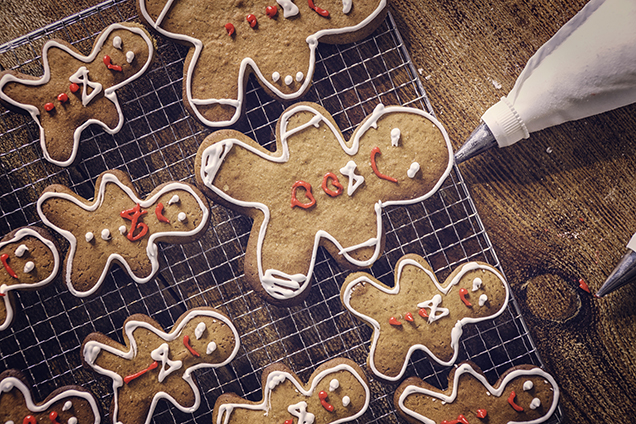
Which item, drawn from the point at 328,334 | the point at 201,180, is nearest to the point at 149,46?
the point at 201,180

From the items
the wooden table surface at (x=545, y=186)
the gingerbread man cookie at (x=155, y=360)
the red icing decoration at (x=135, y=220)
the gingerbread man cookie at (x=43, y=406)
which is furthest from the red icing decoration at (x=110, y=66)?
the gingerbread man cookie at (x=43, y=406)

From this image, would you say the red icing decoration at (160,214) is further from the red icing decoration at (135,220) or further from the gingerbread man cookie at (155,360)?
the gingerbread man cookie at (155,360)

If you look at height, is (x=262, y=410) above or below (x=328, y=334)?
below

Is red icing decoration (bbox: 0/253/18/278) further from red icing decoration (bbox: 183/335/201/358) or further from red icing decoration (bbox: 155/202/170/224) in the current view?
red icing decoration (bbox: 183/335/201/358)

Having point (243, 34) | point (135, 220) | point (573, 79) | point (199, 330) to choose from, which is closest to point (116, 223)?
point (135, 220)

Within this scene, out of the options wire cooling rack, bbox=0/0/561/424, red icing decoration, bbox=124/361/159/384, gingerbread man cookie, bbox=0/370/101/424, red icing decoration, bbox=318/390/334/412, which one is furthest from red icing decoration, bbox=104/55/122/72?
red icing decoration, bbox=318/390/334/412

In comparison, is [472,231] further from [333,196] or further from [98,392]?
[98,392]

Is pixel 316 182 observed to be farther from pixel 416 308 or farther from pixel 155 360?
pixel 155 360
